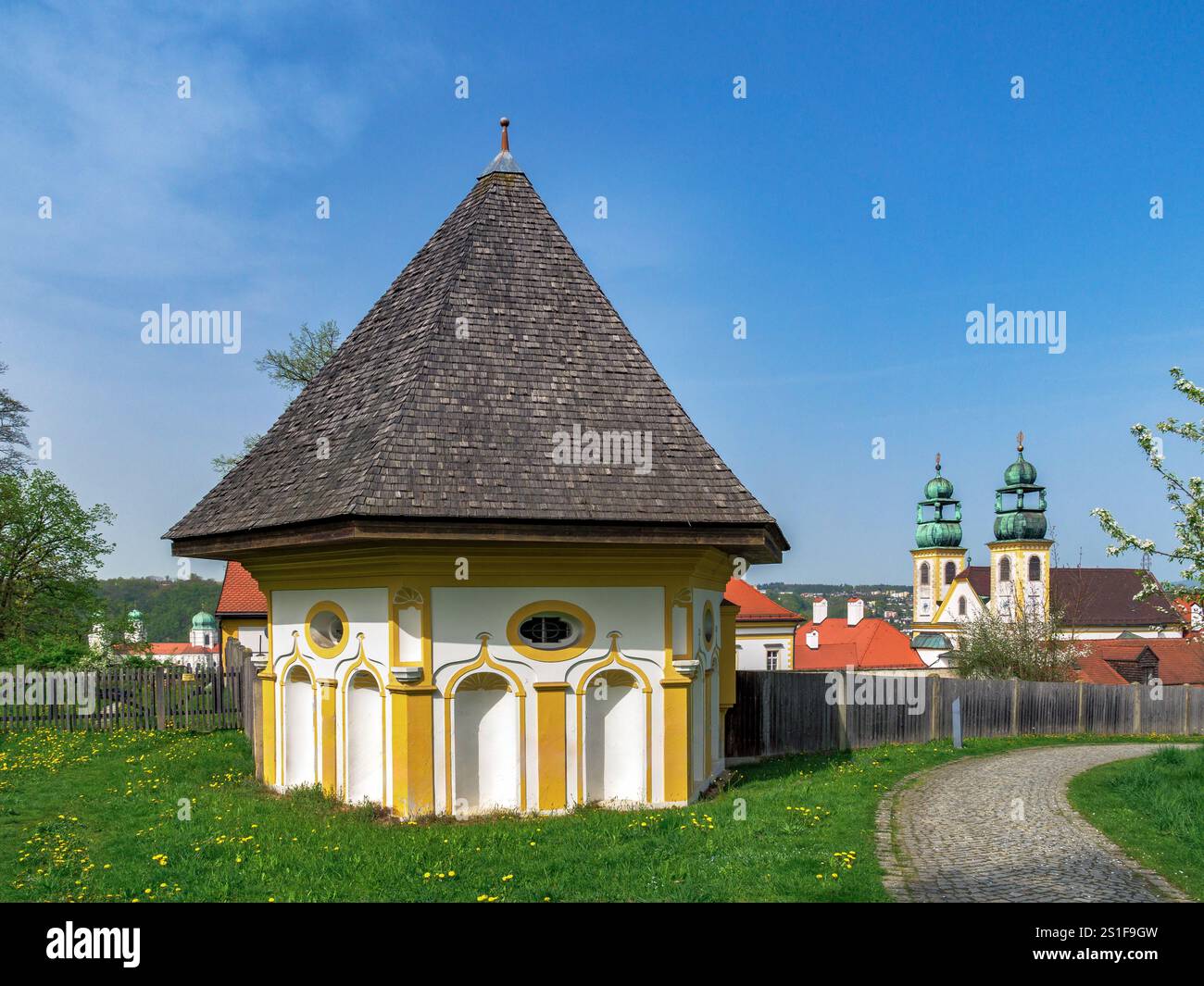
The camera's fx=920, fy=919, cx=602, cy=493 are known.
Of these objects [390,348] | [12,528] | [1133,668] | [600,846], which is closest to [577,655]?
[600,846]

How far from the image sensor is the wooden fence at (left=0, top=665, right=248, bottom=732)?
64.3 feet

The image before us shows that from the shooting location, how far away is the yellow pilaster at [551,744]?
11.1 m

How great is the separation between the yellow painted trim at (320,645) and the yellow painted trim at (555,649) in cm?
213

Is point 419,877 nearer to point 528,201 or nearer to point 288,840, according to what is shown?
point 288,840

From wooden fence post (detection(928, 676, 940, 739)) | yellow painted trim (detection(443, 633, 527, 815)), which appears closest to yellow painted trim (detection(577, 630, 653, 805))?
yellow painted trim (detection(443, 633, 527, 815))

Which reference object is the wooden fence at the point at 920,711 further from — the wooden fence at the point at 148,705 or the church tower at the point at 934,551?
the church tower at the point at 934,551

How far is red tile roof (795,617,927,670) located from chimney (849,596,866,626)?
11.4m

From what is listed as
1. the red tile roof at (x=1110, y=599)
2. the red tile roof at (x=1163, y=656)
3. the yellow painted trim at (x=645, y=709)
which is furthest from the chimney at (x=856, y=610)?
the yellow painted trim at (x=645, y=709)

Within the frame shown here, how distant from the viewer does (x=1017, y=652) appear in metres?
32.0

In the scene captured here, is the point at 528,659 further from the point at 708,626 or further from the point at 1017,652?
the point at 1017,652

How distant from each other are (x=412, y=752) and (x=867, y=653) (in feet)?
200

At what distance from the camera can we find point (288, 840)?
947 centimetres

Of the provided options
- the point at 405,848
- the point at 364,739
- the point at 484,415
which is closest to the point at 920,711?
the point at 364,739

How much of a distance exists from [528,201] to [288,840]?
943cm
